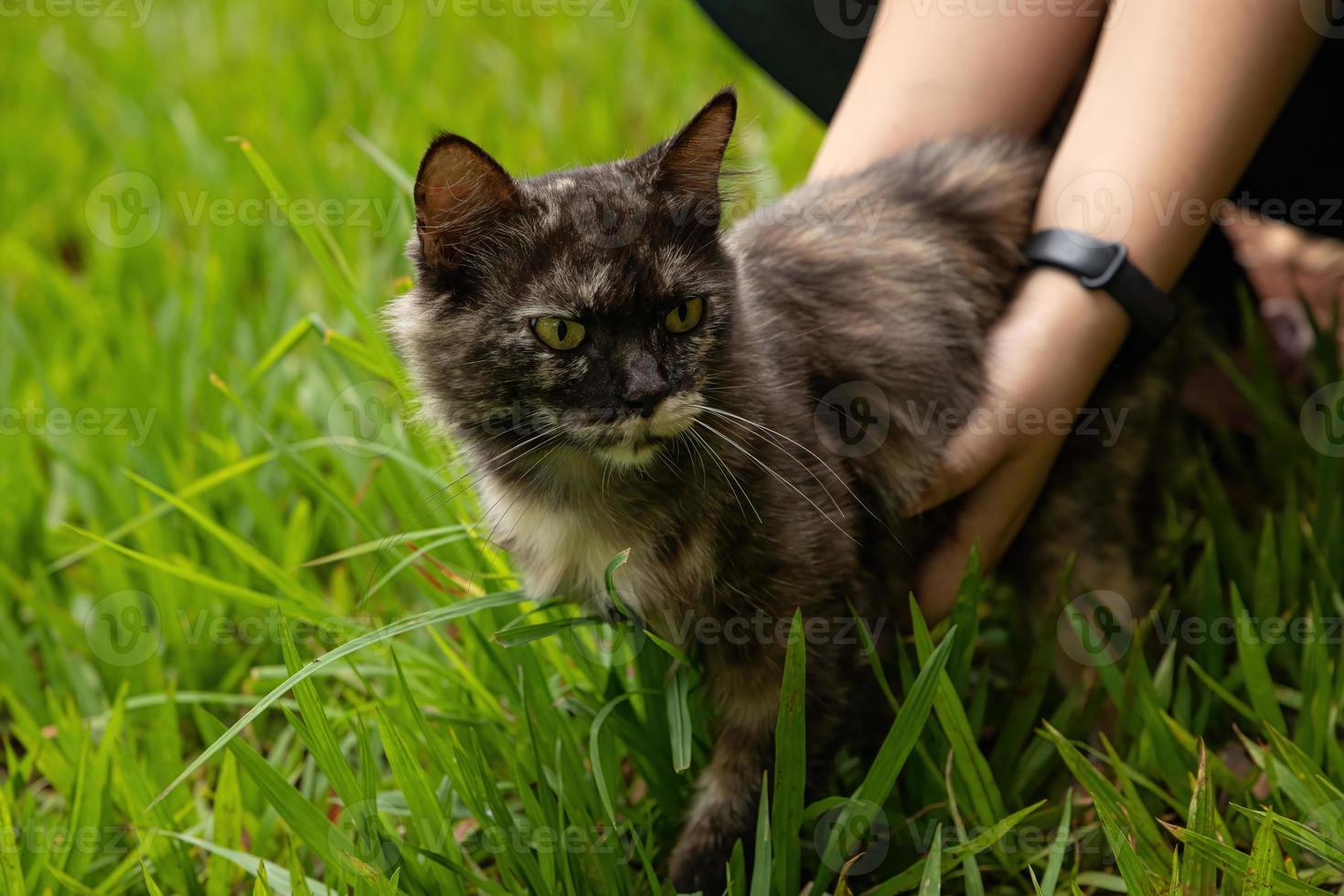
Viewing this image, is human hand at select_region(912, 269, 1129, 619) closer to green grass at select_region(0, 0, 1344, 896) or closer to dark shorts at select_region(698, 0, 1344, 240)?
green grass at select_region(0, 0, 1344, 896)

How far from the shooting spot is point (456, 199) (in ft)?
5.27

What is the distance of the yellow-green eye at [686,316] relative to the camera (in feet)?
5.40

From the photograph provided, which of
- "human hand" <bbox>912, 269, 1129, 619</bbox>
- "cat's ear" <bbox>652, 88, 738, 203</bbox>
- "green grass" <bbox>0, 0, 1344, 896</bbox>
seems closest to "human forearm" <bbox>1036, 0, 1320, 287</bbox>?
"human hand" <bbox>912, 269, 1129, 619</bbox>

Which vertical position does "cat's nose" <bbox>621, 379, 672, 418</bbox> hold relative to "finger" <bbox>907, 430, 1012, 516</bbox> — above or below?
above

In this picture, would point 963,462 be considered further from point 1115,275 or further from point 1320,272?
point 1320,272

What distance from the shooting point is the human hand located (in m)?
2.00

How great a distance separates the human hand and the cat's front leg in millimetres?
461

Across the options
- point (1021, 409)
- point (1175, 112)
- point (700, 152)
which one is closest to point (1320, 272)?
point (1175, 112)

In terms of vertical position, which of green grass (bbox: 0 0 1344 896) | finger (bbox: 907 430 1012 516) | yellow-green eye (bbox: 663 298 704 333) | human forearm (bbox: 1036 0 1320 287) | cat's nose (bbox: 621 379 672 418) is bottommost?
green grass (bbox: 0 0 1344 896)

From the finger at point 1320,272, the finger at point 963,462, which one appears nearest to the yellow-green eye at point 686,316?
the finger at point 963,462

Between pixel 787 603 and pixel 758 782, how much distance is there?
299 millimetres

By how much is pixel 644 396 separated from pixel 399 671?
2.07 ft

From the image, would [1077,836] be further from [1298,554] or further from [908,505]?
[1298,554]

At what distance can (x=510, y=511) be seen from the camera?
6.01 ft
